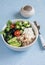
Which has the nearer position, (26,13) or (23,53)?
(23,53)

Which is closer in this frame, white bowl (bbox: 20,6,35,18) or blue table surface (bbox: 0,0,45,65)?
blue table surface (bbox: 0,0,45,65)

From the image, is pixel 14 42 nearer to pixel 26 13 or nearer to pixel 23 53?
pixel 23 53

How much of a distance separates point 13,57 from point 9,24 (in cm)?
20

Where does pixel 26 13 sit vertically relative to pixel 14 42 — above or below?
above

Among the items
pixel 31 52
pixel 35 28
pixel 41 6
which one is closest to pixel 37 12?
pixel 41 6

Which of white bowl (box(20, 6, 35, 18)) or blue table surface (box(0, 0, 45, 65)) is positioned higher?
white bowl (box(20, 6, 35, 18))

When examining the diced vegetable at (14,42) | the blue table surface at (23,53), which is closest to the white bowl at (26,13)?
the blue table surface at (23,53)

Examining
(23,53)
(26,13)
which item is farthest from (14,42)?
(26,13)

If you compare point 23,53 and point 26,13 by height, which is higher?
point 26,13

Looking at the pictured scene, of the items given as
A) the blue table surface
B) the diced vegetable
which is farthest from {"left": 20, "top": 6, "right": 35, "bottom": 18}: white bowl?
the diced vegetable

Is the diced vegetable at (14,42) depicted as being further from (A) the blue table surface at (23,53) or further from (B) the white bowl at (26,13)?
(B) the white bowl at (26,13)

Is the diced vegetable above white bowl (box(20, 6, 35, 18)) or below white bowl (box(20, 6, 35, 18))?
below

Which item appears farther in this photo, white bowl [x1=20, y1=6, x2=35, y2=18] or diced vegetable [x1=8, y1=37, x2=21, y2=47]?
white bowl [x1=20, y1=6, x2=35, y2=18]

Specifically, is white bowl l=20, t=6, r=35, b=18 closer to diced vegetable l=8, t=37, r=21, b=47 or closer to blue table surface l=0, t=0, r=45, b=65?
blue table surface l=0, t=0, r=45, b=65
